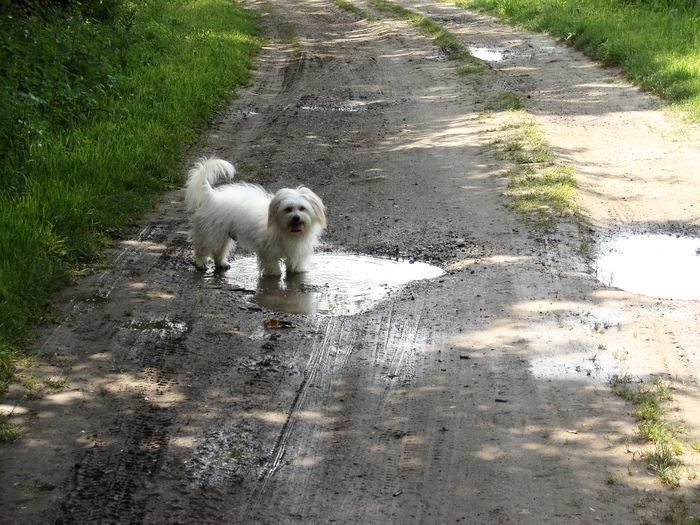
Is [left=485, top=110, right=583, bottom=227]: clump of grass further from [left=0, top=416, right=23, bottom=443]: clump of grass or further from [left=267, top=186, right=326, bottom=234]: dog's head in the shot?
[left=0, top=416, right=23, bottom=443]: clump of grass

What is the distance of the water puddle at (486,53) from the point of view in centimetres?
1728

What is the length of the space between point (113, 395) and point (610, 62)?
1338cm

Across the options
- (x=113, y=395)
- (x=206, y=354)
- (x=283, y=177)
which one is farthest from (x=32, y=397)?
(x=283, y=177)

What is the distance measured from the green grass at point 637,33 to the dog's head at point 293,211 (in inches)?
279

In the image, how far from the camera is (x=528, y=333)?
604 centimetres

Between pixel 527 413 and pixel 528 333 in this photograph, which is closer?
pixel 527 413

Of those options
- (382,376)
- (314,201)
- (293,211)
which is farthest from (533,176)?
(382,376)

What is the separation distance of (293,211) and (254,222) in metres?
0.60

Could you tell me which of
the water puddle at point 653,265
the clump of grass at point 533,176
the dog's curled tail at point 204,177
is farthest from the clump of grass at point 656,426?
the dog's curled tail at point 204,177

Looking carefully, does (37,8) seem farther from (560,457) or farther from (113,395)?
(560,457)

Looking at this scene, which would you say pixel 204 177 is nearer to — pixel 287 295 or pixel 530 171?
pixel 287 295

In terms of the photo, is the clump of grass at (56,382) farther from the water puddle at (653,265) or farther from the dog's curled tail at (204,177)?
the water puddle at (653,265)

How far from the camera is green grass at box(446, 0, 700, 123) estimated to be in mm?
13406

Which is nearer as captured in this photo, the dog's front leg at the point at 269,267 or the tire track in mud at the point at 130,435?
the tire track in mud at the point at 130,435
